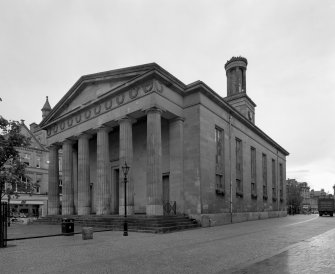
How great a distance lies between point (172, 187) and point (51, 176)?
53.6ft

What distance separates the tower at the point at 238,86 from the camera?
163 ft

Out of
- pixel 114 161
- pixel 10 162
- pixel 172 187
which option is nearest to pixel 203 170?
pixel 172 187

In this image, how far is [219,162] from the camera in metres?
30.0

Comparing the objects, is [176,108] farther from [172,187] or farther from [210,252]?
[210,252]

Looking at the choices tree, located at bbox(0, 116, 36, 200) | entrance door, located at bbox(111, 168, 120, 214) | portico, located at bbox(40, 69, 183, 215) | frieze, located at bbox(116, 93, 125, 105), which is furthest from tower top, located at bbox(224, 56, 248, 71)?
tree, located at bbox(0, 116, 36, 200)

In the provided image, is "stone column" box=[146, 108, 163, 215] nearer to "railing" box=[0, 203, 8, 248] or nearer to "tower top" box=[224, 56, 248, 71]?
"railing" box=[0, 203, 8, 248]

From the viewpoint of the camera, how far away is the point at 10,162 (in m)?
21.5

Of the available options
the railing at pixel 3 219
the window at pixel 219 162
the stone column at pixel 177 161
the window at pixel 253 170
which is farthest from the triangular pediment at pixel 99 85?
the window at pixel 253 170

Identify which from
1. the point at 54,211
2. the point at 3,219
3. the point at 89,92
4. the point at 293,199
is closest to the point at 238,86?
the point at 89,92

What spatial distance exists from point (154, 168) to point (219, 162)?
8245 millimetres

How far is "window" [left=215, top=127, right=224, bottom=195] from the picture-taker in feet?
95.9

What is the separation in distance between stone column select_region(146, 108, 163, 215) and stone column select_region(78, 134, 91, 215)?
934cm

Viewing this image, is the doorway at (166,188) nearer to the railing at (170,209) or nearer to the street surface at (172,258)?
the railing at (170,209)

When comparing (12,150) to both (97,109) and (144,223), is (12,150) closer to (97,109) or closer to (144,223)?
(144,223)
